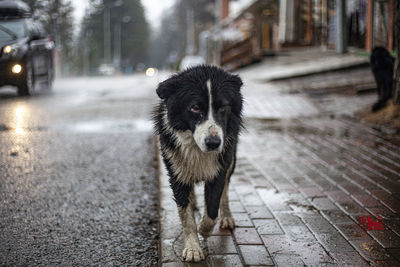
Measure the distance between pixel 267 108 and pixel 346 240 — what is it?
715cm

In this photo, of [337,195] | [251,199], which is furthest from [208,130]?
[337,195]

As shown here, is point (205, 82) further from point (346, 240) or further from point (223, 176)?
point (346, 240)

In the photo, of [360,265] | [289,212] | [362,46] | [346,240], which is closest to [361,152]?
[289,212]

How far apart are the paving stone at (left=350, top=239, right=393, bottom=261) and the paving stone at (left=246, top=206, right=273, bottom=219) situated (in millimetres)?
816

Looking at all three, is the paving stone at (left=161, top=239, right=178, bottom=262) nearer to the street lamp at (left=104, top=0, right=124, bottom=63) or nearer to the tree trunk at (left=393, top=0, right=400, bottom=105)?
the tree trunk at (left=393, top=0, right=400, bottom=105)

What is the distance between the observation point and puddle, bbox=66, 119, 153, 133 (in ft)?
28.0

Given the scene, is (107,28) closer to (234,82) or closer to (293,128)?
(293,128)

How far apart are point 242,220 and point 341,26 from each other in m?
14.9

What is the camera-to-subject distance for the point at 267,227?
3.61 meters

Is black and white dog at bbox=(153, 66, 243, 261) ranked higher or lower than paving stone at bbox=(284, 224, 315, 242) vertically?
higher

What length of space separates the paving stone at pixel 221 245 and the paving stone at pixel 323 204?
107 cm

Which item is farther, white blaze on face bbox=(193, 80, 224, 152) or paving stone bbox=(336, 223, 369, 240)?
paving stone bbox=(336, 223, 369, 240)

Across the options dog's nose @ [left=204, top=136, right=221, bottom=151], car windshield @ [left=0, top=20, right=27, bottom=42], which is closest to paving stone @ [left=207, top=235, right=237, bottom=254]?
dog's nose @ [left=204, top=136, right=221, bottom=151]

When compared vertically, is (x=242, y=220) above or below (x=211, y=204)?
below
